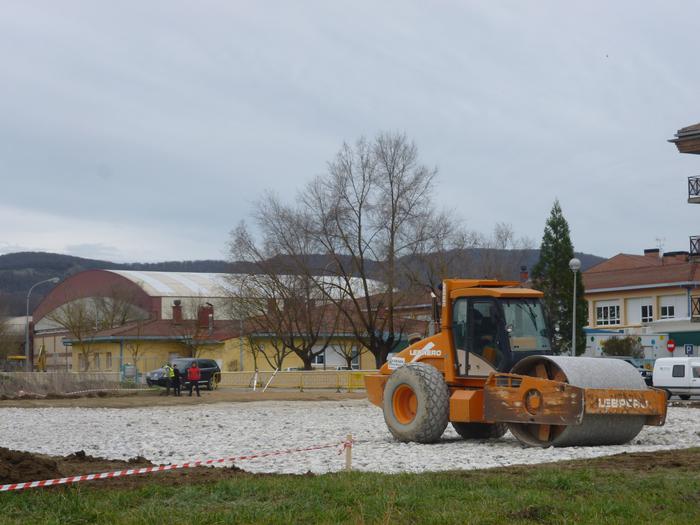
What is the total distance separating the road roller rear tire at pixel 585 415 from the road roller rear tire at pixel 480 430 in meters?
2.38

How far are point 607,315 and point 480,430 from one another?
68.4 meters

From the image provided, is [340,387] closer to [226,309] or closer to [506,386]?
[226,309]

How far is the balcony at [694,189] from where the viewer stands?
61156 mm

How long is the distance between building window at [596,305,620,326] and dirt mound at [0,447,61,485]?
77.3 m

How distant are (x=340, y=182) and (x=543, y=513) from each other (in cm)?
4919

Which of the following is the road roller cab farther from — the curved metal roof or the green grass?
the curved metal roof

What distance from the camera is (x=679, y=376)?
46375 millimetres

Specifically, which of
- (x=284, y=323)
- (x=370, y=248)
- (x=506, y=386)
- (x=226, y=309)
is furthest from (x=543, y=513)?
(x=226, y=309)

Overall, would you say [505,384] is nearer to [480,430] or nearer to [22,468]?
[480,430]

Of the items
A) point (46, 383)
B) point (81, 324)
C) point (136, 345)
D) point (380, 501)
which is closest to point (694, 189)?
point (46, 383)

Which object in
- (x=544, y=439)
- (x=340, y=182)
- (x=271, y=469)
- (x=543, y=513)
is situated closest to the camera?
(x=543, y=513)

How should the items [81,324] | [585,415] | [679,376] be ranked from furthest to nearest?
[81,324] → [679,376] → [585,415]

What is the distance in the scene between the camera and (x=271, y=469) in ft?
51.0

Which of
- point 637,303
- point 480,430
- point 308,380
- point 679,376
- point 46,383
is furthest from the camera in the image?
point 637,303
